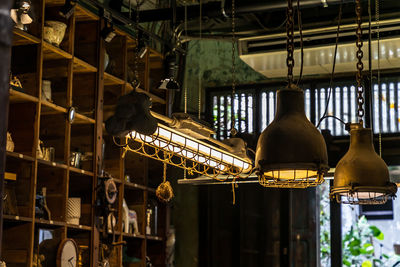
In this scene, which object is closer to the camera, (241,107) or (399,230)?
(241,107)

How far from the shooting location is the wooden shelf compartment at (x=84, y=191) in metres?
5.28

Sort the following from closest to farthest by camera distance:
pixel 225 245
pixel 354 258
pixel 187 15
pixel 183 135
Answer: pixel 183 135, pixel 187 15, pixel 225 245, pixel 354 258

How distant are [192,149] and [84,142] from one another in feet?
4.42

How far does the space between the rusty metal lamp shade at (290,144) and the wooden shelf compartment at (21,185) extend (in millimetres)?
2279

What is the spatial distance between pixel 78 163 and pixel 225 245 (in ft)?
9.01

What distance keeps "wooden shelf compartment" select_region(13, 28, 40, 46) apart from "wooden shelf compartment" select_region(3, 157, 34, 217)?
821mm

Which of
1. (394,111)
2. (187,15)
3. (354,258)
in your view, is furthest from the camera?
(354,258)

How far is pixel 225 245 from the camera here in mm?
7367

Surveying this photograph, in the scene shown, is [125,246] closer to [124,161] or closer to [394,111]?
[124,161]

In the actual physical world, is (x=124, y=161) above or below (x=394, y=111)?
below

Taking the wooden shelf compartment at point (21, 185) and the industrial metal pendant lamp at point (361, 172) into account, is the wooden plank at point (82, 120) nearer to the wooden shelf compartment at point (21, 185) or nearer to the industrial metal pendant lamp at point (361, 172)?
the wooden shelf compartment at point (21, 185)

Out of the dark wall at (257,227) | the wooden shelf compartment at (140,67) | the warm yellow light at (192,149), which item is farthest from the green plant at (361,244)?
the warm yellow light at (192,149)

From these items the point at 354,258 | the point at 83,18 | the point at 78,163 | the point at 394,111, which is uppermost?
the point at 83,18

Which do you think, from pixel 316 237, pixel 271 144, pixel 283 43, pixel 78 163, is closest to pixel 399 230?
pixel 316 237
